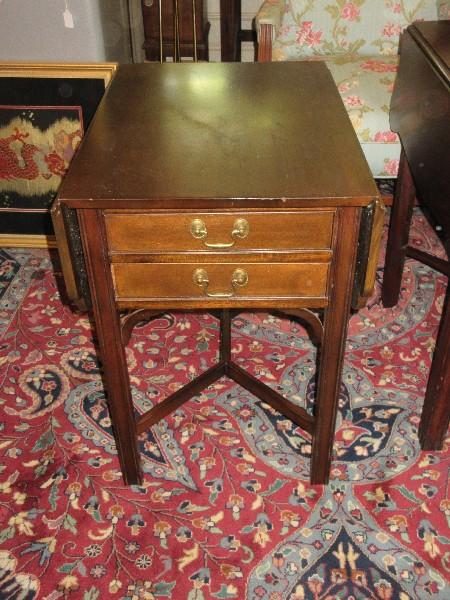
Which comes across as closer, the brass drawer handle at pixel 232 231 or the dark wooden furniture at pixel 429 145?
the brass drawer handle at pixel 232 231

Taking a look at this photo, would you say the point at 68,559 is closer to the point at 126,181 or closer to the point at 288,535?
the point at 288,535

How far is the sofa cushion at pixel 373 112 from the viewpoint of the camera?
7.94 feet

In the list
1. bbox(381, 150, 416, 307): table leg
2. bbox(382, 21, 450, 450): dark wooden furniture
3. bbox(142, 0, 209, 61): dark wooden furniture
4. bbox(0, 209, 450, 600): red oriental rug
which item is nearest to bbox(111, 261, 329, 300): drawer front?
bbox(382, 21, 450, 450): dark wooden furniture

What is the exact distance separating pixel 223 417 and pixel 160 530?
451mm

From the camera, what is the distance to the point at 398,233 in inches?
88.9

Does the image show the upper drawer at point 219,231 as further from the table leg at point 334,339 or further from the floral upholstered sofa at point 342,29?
the floral upholstered sofa at point 342,29

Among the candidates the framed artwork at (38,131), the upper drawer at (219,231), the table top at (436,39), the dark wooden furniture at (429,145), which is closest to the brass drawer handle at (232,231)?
the upper drawer at (219,231)

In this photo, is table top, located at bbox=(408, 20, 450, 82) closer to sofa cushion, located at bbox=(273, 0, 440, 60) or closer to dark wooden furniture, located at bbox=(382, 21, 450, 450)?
dark wooden furniture, located at bbox=(382, 21, 450, 450)

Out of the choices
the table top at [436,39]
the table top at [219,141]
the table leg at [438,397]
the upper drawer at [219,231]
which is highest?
the table top at [436,39]

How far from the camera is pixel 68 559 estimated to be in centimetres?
159

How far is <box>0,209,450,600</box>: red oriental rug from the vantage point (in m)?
1.55

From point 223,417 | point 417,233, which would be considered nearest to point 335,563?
point 223,417

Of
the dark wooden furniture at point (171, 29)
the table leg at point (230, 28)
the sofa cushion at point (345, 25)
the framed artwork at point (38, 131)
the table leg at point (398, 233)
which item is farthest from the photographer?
the table leg at point (230, 28)

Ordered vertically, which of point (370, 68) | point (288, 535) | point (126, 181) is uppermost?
point (126, 181)
